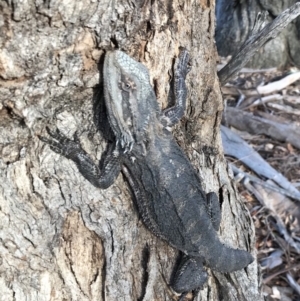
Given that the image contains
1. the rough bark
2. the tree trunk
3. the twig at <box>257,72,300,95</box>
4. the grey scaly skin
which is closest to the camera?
the tree trunk

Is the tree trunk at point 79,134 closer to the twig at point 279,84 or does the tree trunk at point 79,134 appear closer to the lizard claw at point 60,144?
the lizard claw at point 60,144

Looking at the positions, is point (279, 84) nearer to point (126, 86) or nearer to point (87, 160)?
point (126, 86)

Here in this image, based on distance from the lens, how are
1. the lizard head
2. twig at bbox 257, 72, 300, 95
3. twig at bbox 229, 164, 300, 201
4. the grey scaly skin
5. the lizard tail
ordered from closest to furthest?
the lizard head → the grey scaly skin → the lizard tail → twig at bbox 229, 164, 300, 201 → twig at bbox 257, 72, 300, 95

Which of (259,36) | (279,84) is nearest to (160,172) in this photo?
(259,36)

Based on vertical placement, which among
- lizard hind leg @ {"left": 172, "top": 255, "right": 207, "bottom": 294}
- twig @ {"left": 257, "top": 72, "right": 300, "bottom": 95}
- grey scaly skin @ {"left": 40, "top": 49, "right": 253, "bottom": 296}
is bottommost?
lizard hind leg @ {"left": 172, "top": 255, "right": 207, "bottom": 294}

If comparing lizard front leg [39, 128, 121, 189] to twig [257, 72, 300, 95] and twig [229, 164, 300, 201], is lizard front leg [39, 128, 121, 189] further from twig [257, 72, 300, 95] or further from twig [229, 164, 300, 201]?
twig [257, 72, 300, 95]

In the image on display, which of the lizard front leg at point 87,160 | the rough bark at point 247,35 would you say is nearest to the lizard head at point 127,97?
the lizard front leg at point 87,160

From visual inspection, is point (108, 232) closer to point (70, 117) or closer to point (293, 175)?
point (70, 117)

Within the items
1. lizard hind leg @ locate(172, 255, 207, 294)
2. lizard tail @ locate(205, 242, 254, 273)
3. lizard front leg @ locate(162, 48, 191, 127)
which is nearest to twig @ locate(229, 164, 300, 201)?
lizard tail @ locate(205, 242, 254, 273)
